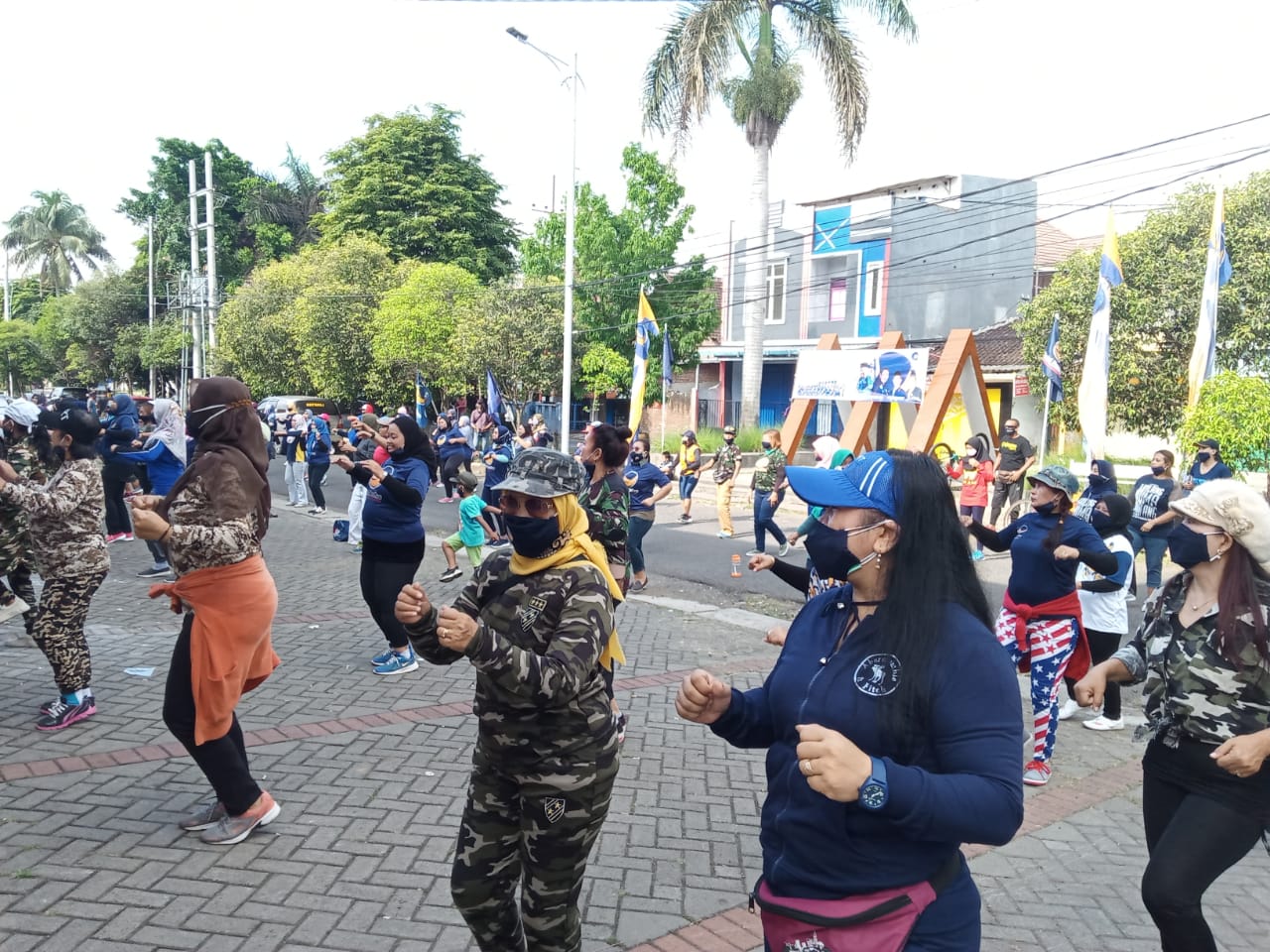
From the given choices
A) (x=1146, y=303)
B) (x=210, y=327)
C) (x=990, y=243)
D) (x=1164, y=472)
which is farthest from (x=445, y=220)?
Answer: (x=1164, y=472)

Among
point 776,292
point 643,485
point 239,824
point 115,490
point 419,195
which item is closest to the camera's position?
point 239,824

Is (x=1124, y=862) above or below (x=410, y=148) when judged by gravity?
below

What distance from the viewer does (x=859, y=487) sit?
82.5 inches

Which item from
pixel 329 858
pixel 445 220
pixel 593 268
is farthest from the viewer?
pixel 445 220

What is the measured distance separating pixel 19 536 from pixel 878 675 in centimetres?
673

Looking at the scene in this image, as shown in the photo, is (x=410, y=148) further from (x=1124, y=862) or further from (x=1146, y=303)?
(x=1124, y=862)

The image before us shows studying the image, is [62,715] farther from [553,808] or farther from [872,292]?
[872,292]

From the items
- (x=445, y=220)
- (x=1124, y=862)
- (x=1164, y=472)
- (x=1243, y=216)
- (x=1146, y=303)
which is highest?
(x=445, y=220)

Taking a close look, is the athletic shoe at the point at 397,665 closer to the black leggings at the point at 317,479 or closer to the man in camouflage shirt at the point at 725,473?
the man in camouflage shirt at the point at 725,473

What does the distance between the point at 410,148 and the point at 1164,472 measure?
122ft

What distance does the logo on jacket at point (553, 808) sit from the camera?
286 cm

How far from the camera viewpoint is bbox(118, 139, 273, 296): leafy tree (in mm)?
51625

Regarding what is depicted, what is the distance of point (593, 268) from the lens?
31.3m

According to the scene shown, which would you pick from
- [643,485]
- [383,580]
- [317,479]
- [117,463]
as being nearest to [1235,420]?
[643,485]
